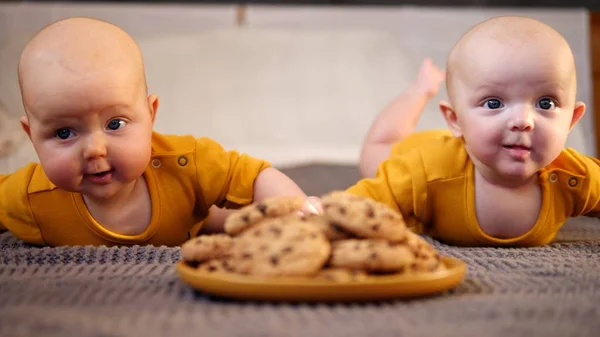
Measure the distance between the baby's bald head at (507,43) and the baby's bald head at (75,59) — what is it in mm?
527

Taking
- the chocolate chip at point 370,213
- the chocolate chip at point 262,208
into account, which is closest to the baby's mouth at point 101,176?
the chocolate chip at point 262,208

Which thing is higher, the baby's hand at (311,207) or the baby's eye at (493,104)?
the baby's eye at (493,104)

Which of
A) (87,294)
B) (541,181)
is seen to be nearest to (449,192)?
(541,181)

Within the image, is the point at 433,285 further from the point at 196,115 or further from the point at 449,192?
the point at 196,115

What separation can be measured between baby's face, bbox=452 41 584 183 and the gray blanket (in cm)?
18

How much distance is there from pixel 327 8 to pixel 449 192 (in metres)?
1.54

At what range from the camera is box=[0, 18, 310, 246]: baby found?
3.44 feet

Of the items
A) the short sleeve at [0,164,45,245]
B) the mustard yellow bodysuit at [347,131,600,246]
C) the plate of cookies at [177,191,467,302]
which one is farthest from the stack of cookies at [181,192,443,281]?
the short sleeve at [0,164,45,245]

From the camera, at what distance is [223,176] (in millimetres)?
1274

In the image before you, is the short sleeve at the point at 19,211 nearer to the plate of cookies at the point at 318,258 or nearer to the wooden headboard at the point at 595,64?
the plate of cookies at the point at 318,258

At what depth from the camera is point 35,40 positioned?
109 cm

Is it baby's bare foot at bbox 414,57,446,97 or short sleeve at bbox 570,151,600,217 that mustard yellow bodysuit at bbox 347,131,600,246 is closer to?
short sleeve at bbox 570,151,600,217

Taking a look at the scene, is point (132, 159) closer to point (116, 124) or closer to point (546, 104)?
point (116, 124)

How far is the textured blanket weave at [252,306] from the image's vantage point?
662 millimetres
